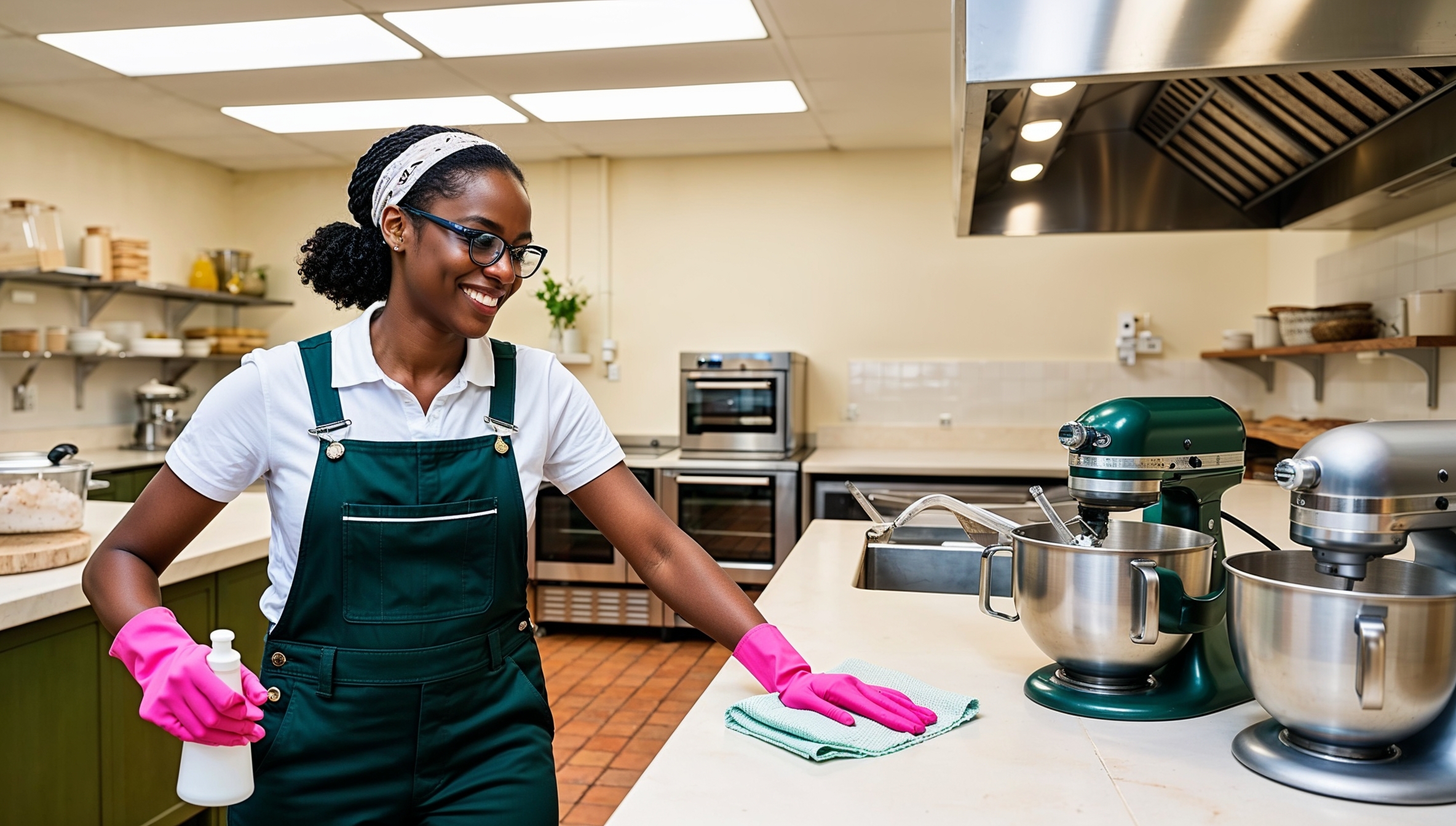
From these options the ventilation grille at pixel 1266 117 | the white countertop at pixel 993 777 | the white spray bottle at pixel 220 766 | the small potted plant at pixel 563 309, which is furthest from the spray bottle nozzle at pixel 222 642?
the small potted plant at pixel 563 309

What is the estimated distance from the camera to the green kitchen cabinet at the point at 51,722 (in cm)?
192

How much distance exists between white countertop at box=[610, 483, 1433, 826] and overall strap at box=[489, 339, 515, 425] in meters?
0.47

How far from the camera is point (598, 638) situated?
4.86 m

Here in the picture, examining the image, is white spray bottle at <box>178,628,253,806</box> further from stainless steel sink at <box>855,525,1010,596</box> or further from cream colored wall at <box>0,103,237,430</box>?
cream colored wall at <box>0,103,237,430</box>

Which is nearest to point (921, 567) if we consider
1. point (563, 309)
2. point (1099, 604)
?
point (1099, 604)

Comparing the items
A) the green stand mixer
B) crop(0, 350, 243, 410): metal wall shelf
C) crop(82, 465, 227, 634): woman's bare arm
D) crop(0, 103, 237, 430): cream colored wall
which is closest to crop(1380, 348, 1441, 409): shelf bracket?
the green stand mixer

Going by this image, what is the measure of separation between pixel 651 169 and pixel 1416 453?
4.80m

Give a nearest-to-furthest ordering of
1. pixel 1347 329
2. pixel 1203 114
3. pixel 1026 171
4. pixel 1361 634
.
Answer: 1. pixel 1361 634
2. pixel 1203 114
3. pixel 1026 171
4. pixel 1347 329

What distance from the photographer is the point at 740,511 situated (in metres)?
4.73

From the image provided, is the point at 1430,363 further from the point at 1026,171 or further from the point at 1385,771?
the point at 1385,771

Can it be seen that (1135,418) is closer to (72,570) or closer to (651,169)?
(72,570)

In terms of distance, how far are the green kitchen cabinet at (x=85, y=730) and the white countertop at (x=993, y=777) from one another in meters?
1.49

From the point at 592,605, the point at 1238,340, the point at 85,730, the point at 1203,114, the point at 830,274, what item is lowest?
the point at 592,605

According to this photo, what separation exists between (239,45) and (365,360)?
9.93 ft
